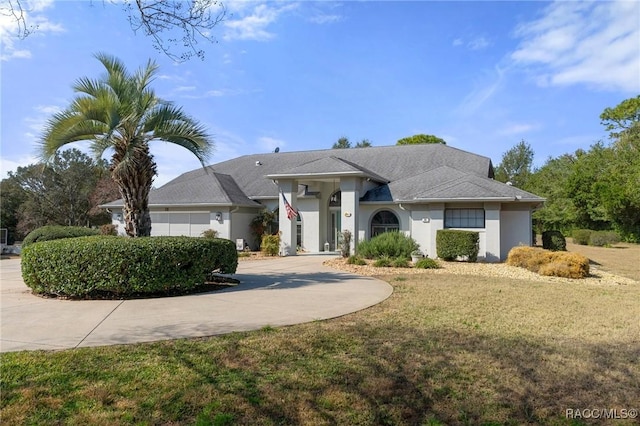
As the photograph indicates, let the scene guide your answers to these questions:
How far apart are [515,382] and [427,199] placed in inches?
579

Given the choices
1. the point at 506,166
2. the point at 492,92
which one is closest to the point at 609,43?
the point at 492,92

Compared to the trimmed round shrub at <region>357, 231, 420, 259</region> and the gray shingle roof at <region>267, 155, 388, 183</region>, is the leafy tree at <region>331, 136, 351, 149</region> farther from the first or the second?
the trimmed round shrub at <region>357, 231, 420, 259</region>

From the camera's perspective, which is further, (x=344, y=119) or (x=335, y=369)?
(x=344, y=119)

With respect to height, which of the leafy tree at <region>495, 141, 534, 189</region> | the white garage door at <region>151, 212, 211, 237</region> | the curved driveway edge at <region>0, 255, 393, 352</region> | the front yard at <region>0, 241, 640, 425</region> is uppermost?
the leafy tree at <region>495, 141, 534, 189</region>

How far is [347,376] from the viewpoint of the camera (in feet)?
14.6

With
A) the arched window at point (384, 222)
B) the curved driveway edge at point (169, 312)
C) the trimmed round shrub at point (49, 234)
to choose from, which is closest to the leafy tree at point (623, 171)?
the arched window at point (384, 222)

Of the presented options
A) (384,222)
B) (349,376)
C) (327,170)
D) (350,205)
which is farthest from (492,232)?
(349,376)

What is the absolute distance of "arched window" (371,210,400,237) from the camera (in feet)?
71.0

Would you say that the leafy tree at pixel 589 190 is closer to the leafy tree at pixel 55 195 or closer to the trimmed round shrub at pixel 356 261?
the trimmed round shrub at pixel 356 261

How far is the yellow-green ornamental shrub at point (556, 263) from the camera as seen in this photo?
13336 mm

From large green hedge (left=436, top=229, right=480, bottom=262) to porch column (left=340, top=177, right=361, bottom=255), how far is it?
4.33 metres

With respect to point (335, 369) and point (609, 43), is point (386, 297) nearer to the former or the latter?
point (335, 369)

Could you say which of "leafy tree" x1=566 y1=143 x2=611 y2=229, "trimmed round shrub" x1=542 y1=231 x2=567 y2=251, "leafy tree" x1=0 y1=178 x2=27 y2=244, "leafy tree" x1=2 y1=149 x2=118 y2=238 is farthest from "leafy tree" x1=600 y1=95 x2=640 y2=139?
"leafy tree" x1=0 y1=178 x2=27 y2=244

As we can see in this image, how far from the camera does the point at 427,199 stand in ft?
61.0
